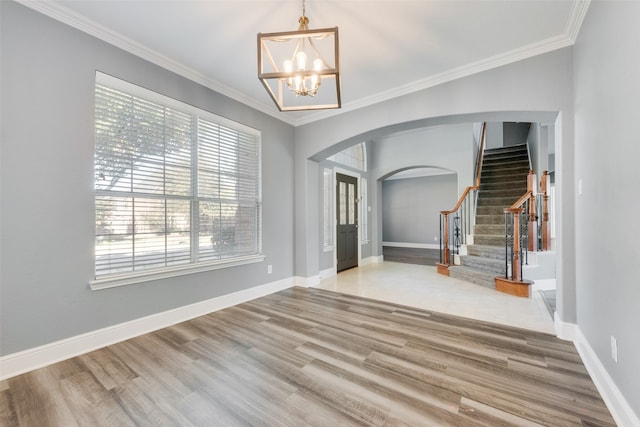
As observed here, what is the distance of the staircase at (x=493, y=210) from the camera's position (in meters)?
4.69

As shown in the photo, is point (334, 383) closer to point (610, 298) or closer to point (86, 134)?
point (610, 298)

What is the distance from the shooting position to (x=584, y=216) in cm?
220

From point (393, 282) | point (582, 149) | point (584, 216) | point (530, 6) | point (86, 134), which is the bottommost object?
point (393, 282)

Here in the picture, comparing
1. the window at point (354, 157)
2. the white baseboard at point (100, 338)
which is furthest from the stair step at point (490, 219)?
the white baseboard at point (100, 338)

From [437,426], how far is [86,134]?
3.42 meters

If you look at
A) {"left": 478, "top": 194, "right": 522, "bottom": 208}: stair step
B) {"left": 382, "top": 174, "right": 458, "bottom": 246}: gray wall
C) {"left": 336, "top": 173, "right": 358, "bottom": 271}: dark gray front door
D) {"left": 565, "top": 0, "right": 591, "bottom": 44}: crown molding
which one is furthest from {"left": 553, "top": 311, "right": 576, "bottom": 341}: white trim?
{"left": 382, "top": 174, "right": 458, "bottom": 246}: gray wall

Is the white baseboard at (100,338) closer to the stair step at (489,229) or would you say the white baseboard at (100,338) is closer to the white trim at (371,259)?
the white trim at (371,259)

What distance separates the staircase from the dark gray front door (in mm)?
2071

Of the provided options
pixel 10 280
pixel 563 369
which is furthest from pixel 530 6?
pixel 10 280

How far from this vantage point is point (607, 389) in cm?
166

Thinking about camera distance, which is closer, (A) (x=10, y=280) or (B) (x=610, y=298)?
(B) (x=610, y=298)

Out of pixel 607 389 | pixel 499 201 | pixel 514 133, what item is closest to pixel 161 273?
pixel 607 389

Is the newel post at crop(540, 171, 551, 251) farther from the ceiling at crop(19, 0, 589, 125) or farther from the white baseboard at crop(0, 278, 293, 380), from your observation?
the white baseboard at crop(0, 278, 293, 380)

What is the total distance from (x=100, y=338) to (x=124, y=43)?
2.79 meters
